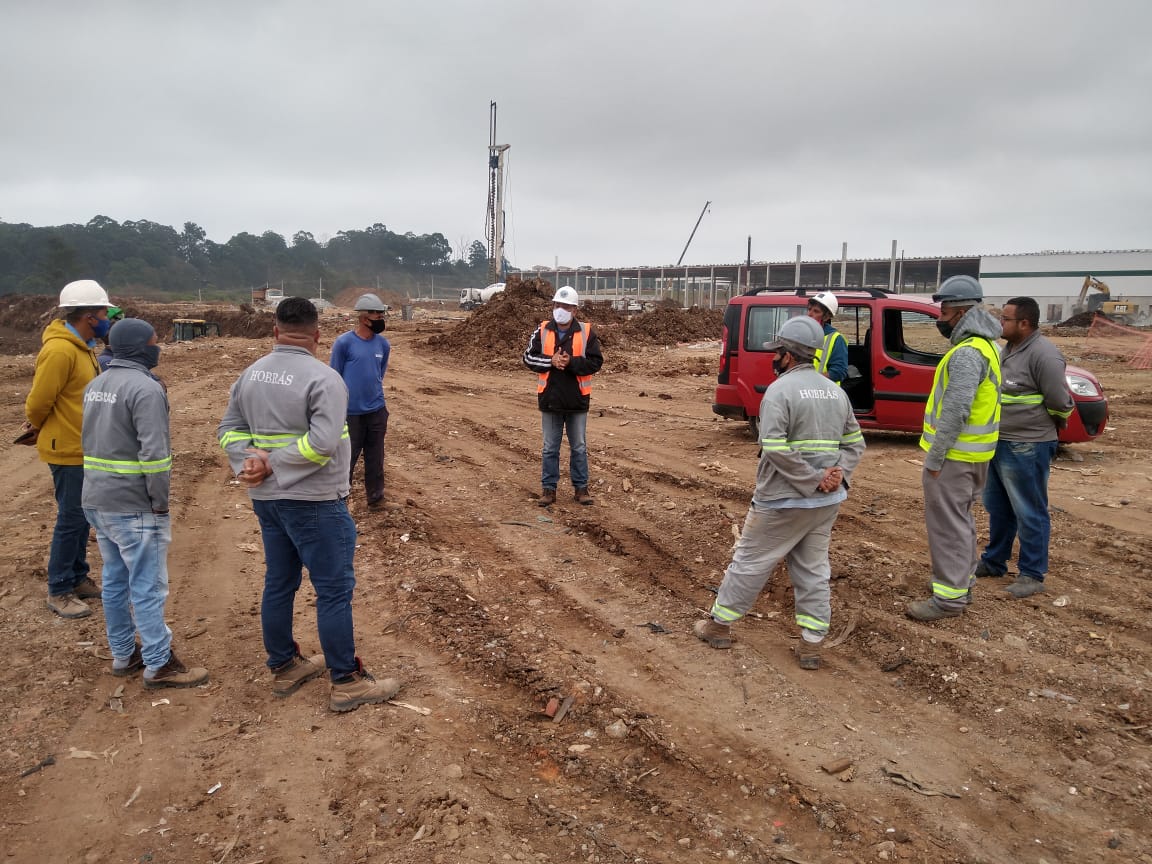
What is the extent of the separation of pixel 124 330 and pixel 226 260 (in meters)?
93.0

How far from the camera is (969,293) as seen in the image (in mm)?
4836

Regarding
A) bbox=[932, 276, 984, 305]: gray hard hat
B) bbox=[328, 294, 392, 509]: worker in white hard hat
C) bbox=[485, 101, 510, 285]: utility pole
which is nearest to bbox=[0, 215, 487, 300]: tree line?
bbox=[485, 101, 510, 285]: utility pole

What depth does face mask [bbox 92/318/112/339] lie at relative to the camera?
186 inches

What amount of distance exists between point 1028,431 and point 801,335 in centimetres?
210

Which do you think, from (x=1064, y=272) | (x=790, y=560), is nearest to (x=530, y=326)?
(x=790, y=560)

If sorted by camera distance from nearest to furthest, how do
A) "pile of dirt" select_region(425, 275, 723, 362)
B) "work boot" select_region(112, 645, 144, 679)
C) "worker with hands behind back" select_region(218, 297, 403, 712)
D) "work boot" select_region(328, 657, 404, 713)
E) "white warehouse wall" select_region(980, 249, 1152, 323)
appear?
"worker with hands behind back" select_region(218, 297, 403, 712)
"work boot" select_region(328, 657, 404, 713)
"work boot" select_region(112, 645, 144, 679)
"pile of dirt" select_region(425, 275, 723, 362)
"white warehouse wall" select_region(980, 249, 1152, 323)

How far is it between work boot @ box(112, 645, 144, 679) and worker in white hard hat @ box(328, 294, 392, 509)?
8.61 feet

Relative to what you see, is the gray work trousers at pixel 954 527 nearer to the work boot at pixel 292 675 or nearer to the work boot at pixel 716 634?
the work boot at pixel 716 634

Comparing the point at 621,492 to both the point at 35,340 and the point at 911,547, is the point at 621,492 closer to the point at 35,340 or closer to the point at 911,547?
the point at 911,547

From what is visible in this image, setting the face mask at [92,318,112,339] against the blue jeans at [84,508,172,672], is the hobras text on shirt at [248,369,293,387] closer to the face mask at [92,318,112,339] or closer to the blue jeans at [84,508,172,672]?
the blue jeans at [84,508,172,672]

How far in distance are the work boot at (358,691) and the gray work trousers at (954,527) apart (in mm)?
3392

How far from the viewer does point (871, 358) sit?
371 inches

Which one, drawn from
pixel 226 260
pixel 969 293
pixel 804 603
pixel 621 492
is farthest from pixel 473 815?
pixel 226 260

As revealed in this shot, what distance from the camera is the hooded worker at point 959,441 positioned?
4.65 metres
